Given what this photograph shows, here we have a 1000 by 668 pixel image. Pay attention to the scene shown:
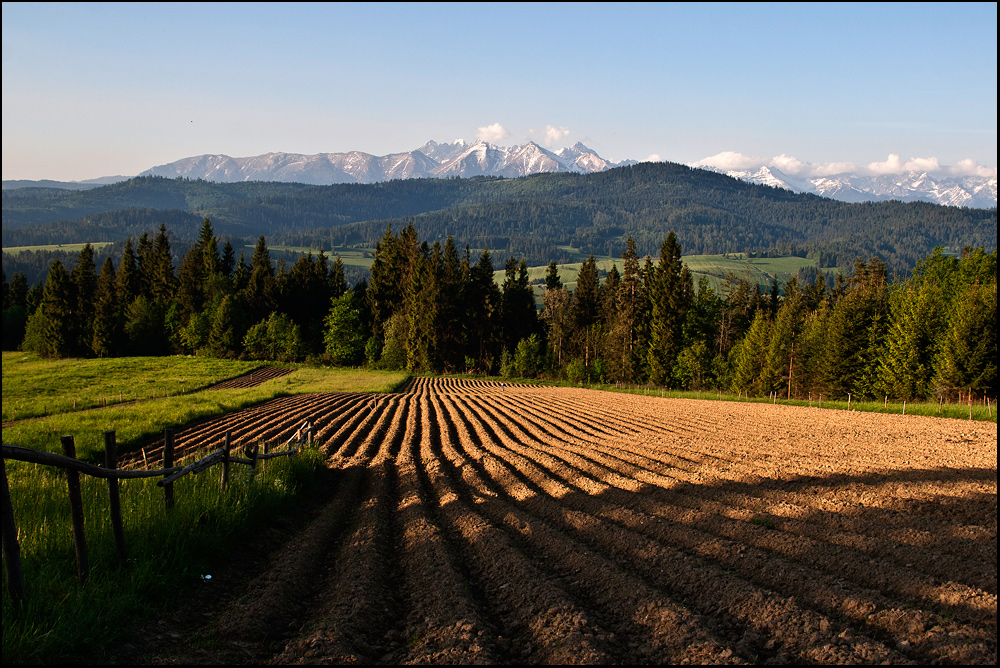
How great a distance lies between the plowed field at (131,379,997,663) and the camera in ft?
18.9

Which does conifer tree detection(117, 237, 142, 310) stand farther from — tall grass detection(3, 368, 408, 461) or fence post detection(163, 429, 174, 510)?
fence post detection(163, 429, 174, 510)

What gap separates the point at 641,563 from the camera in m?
7.96

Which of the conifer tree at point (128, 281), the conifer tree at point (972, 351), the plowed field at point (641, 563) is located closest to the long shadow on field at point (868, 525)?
the plowed field at point (641, 563)

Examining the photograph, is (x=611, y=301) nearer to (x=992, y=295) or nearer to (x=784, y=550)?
(x=992, y=295)

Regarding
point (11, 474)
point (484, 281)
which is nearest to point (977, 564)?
point (11, 474)

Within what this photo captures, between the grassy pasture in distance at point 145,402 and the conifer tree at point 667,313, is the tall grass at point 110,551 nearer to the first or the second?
the grassy pasture in distance at point 145,402

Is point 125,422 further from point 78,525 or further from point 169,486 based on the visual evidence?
point 78,525

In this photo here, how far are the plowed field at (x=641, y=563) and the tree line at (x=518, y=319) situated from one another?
3968cm

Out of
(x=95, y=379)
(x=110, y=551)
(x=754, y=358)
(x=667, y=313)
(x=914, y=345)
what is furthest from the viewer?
(x=667, y=313)

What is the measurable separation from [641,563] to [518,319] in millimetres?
72281

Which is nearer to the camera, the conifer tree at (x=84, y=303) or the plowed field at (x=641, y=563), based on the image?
the plowed field at (x=641, y=563)

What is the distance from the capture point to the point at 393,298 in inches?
3120

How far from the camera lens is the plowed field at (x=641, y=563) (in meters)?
5.77

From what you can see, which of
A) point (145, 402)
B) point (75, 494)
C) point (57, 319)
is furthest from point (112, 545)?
point (57, 319)
